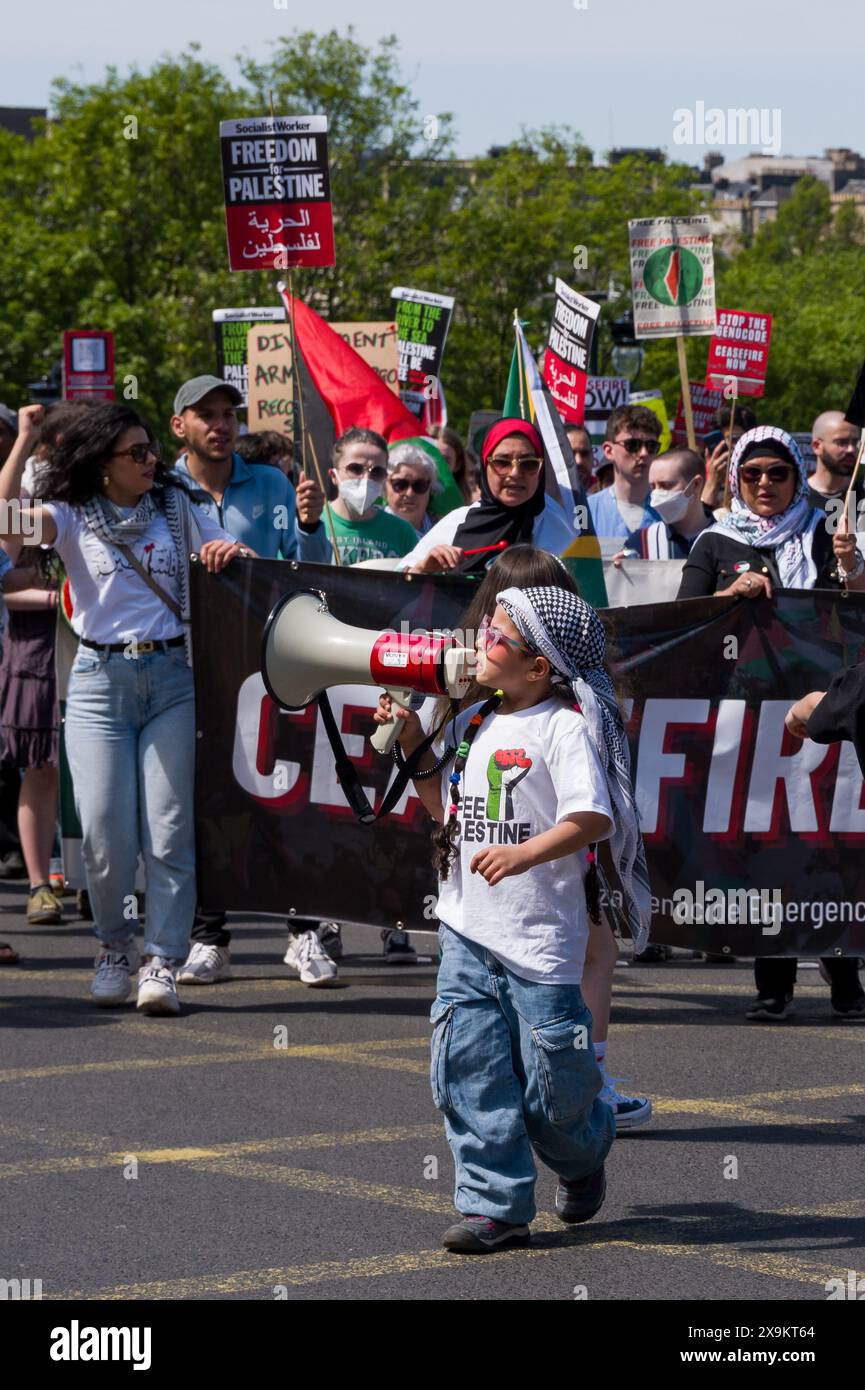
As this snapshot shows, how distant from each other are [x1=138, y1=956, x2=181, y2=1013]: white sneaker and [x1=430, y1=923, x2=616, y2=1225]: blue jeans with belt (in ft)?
9.96

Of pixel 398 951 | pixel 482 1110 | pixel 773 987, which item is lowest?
pixel 398 951

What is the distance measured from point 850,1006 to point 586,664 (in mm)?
3438

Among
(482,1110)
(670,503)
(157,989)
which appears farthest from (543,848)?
(670,503)

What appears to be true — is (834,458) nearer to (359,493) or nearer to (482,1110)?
(359,493)

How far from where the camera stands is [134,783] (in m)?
8.20

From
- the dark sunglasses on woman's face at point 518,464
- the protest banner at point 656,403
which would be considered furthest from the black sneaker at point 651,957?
the protest banner at point 656,403

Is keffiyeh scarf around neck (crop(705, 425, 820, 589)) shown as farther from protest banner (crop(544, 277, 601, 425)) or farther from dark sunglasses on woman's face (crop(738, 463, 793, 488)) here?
protest banner (crop(544, 277, 601, 425))

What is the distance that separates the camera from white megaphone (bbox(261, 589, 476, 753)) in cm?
500

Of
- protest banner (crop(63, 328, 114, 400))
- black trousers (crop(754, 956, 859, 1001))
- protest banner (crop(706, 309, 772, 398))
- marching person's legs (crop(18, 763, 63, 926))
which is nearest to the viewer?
black trousers (crop(754, 956, 859, 1001))

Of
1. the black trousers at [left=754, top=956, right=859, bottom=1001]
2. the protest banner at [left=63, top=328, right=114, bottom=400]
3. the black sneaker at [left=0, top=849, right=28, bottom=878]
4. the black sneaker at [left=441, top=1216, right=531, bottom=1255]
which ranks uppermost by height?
the protest banner at [left=63, top=328, right=114, bottom=400]

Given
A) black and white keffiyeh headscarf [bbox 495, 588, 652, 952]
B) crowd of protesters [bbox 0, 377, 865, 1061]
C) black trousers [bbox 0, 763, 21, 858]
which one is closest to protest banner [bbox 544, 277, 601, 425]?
black trousers [bbox 0, 763, 21, 858]

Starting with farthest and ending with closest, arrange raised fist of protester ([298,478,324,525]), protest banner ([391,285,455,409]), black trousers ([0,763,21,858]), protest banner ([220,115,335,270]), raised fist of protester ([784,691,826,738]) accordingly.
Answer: protest banner ([391,285,455,409]) → black trousers ([0,763,21,858]) → protest banner ([220,115,335,270]) → raised fist of protester ([298,478,324,525]) → raised fist of protester ([784,691,826,738])

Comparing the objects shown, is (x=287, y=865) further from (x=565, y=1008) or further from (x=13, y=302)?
(x=13, y=302)
